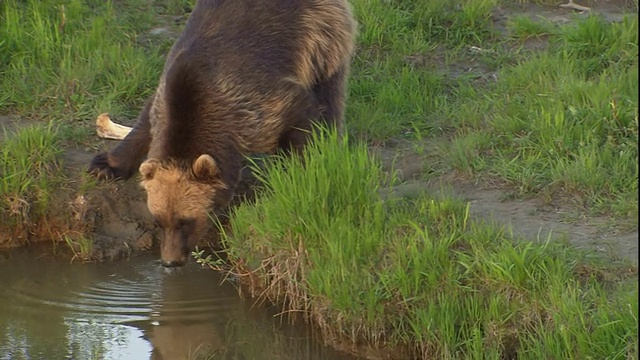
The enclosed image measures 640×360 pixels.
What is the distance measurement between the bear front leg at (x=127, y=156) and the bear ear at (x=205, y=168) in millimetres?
925

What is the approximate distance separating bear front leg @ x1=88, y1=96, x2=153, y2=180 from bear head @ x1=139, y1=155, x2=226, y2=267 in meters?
0.76

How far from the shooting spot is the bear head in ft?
21.2

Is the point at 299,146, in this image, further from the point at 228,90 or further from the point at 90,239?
the point at 90,239

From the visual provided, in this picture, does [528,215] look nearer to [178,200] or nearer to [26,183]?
[178,200]

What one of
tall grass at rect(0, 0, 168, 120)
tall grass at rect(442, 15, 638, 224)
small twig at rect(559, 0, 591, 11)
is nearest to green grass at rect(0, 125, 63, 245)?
tall grass at rect(0, 0, 168, 120)

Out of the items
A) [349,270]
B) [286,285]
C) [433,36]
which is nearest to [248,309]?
[286,285]

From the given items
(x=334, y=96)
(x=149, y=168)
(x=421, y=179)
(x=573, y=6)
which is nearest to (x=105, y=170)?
(x=149, y=168)

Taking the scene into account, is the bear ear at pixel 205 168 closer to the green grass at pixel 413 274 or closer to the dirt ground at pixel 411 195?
the green grass at pixel 413 274

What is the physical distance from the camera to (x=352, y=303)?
5.52 meters

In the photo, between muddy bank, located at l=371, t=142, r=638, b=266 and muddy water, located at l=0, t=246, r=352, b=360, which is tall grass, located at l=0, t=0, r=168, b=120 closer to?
muddy water, located at l=0, t=246, r=352, b=360

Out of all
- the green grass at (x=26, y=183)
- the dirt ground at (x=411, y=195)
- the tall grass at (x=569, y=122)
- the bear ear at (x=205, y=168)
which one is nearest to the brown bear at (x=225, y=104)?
the bear ear at (x=205, y=168)

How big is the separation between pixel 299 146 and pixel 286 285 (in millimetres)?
1091

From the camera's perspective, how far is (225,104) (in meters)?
6.64

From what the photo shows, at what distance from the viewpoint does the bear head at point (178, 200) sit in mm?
6473
